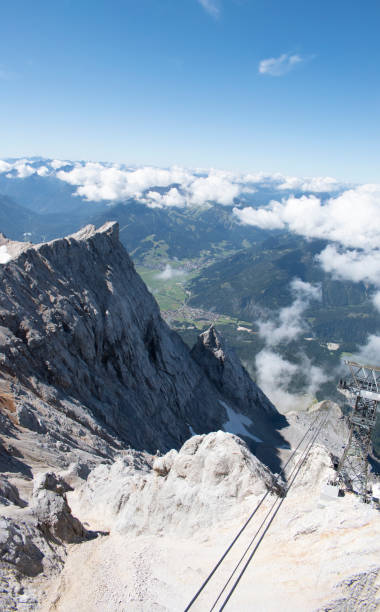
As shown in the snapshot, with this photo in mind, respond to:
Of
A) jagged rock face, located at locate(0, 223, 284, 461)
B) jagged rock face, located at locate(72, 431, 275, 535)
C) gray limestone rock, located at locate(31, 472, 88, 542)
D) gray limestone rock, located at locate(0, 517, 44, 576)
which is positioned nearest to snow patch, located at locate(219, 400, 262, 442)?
jagged rock face, located at locate(0, 223, 284, 461)

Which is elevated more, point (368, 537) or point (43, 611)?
point (368, 537)

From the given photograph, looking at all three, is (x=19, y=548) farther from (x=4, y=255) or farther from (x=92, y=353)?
(x=4, y=255)

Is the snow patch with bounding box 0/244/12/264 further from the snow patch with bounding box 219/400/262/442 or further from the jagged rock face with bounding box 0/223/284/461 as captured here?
the snow patch with bounding box 219/400/262/442

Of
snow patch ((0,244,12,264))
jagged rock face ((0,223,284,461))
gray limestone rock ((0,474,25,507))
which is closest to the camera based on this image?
gray limestone rock ((0,474,25,507))

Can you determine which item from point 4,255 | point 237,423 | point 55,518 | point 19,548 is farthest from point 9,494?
point 237,423

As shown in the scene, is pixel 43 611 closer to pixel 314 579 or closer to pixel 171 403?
pixel 314 579

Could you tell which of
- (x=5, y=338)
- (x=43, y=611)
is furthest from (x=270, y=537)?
(x=5, y=338)

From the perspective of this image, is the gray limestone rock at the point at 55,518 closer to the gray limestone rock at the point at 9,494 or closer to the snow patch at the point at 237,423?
the gray limestone rock at the point at 9,494
